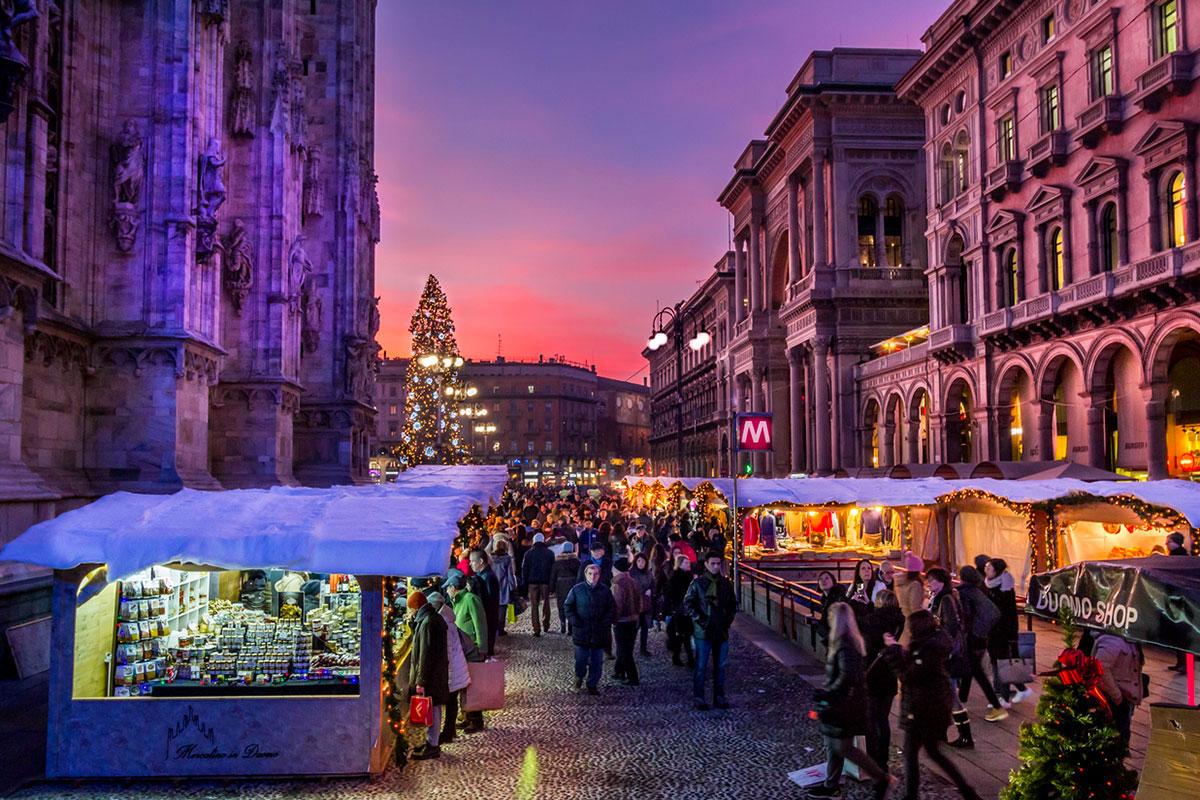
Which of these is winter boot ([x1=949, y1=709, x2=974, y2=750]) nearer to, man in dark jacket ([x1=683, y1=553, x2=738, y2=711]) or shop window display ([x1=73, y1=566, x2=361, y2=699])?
man in dark jacket ([x1=683, y1=553, x2=738, y2=711])

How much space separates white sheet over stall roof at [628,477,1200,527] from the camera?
53.4 feet

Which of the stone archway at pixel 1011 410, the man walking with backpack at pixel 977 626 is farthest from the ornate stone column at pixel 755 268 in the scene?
the man walking with backpack at pixel 977 626

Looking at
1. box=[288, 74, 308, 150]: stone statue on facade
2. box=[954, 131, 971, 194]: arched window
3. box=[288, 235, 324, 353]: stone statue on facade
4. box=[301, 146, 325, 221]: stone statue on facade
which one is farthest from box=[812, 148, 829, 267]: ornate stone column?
box=[288, 74, 308, 150]: stone statue on facade

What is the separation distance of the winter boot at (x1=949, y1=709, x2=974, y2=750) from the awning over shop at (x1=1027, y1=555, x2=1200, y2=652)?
11.2 ft

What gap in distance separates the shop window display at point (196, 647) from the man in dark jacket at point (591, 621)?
11.6 ft

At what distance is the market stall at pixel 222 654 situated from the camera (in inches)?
353

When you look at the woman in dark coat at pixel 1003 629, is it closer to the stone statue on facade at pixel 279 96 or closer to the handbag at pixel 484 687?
the handbag at pixel 484 687

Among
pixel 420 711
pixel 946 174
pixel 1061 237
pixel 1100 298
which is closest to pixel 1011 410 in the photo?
pixel 1061 237

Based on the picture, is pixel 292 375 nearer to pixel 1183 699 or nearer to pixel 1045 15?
pixel 1183 699

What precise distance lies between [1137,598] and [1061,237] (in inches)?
1132

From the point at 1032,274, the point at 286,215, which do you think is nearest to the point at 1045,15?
the point at 1032,274

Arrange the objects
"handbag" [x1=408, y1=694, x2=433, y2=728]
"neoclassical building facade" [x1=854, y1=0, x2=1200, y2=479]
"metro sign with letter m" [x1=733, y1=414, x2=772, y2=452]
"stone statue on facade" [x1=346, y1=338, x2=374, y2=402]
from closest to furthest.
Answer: "handbag" [x1=408, y1=694, x2=433, y2=728], "metro sign with letter m" [x1=733, y1=414, x2=772, y2=452], "neoclassical building facade" [x1=854, y1=0, x2=1200, y2=479], "stone statue on facade" [x1=346, y1=338, x2=374, y2=402]

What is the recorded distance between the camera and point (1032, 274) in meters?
33.4

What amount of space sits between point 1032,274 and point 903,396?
41.7ft
